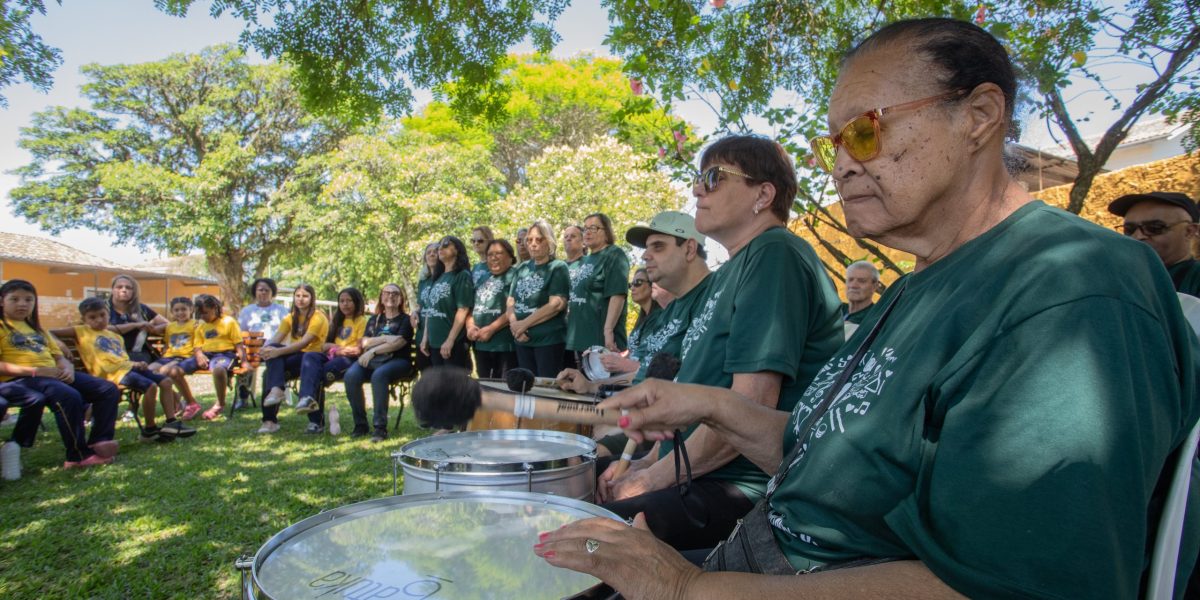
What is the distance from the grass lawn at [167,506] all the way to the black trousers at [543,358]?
1607mm

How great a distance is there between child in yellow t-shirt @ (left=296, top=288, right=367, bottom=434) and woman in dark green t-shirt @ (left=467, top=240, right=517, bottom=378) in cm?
178

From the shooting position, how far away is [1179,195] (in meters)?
3.71

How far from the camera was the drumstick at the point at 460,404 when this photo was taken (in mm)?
1885

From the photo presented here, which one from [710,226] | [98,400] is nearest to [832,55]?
[710,226]

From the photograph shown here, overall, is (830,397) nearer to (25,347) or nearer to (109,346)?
(25,347)

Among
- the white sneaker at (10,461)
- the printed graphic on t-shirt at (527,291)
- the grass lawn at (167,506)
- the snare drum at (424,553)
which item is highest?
the printed graphic on t-shirt at (527,291)

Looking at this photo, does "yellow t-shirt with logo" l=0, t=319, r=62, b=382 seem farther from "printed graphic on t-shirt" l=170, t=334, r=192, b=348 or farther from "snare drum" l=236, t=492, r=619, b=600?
"snare drum" l=236, t=492, r=619, b=600

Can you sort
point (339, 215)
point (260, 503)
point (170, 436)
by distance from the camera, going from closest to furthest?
point (260, 503)
point (170, 436)
point (339, 215)

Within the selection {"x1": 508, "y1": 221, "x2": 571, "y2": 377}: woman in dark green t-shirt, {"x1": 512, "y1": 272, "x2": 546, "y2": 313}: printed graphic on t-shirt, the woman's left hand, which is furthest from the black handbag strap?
{"x1": 512, "y1": 272, "x2": 546, "y2": 313}: printed graphic on t-shirt

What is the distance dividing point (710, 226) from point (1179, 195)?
121 inches

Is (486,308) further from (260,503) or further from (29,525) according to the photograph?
(29,525)

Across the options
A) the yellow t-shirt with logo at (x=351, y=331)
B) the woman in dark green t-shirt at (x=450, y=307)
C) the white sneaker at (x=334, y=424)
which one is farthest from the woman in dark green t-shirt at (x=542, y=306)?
the yellow t-shirt with logo at (x=351, y=331)

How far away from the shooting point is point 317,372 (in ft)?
25.7

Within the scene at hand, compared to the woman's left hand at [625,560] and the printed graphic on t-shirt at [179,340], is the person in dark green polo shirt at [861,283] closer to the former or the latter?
the woman's left hand at [625,560]
